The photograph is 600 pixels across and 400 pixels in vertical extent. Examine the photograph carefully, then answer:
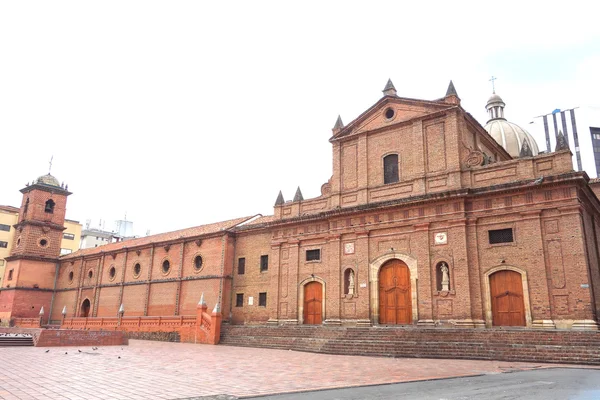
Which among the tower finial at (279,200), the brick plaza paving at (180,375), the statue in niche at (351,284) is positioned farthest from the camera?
the tower finial at (279,200)

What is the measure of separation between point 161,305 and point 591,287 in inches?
1171

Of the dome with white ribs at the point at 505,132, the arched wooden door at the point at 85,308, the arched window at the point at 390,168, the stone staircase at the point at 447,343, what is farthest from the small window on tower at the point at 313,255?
the arched wooden door at the point at 85,308

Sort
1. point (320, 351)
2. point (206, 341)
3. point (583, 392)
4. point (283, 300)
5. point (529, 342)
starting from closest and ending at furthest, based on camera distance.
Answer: point (583, 392) < point (529, 342) < point (320, 351) < point (206, 341) < point (283, 300)

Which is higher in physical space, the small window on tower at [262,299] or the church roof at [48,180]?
the church roof at [48,180]

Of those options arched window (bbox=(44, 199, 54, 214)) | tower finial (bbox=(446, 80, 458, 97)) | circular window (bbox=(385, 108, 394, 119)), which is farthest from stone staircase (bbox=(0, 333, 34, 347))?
arched window (bbox=(44, 199, 54, 214))

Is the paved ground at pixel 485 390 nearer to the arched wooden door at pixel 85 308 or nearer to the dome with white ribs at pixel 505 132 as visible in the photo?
the dome with white ribs at pixel 505 132

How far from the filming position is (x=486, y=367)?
15.1 m

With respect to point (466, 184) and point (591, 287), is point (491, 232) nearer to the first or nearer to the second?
point (466, 184)

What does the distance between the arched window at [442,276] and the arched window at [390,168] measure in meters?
5.71

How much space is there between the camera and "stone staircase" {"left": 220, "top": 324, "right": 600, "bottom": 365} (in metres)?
17.0

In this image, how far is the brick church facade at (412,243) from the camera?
20891 millimetres

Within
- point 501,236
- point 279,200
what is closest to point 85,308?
point 279,200

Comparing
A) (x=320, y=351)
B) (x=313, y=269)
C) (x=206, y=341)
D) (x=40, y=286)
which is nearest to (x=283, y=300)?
(x=313, y=269)

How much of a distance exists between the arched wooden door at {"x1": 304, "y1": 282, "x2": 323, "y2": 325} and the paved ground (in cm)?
1626
